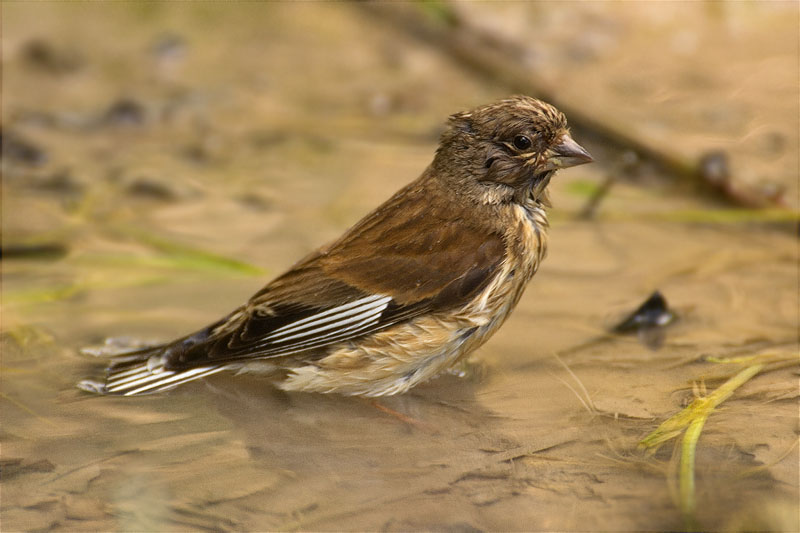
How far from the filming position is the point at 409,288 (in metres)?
3.56

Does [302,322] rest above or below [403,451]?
above

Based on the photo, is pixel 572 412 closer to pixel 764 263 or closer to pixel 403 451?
pixel 403 451

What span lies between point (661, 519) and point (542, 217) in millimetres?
1341

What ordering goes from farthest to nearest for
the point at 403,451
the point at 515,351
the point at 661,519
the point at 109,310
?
the point at 109,310 < the point at 515,351 < the point at 403,451 < the point at 661,519

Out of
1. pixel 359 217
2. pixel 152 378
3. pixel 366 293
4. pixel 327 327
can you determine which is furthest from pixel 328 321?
pixel 359 217

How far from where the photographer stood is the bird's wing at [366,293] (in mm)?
3549

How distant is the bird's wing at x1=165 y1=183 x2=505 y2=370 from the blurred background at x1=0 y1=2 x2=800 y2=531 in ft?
0.85

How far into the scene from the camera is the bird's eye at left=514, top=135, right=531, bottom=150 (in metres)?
3.66

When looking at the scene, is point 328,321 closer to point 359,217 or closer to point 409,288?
point 409,288

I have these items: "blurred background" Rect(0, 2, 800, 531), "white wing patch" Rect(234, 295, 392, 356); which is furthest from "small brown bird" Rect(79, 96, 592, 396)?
"blurred background" Rect(0, 2, 800, 531)

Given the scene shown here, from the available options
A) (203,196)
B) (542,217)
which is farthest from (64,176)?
(542,217)

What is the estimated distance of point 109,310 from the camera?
4.31 metres

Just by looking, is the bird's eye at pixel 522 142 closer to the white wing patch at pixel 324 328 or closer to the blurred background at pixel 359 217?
the white wing patch at pixel 324 328

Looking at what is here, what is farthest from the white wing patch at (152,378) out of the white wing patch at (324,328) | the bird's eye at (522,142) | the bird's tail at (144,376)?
the bird's eye at (522,142)
